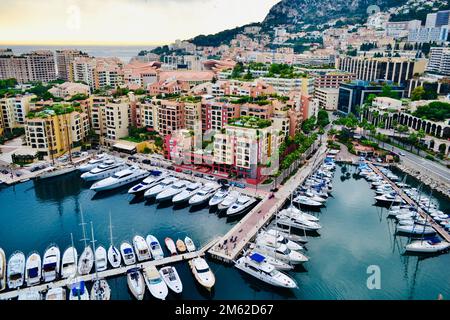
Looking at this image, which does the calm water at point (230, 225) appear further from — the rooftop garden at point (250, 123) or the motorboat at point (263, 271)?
the rooftop garden at point (250, 123)

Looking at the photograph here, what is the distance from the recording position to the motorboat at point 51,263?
11.0 m

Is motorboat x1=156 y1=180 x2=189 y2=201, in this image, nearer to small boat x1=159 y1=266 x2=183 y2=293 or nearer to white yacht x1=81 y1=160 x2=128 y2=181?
white yacht x1=81 y1=160 x2=128 y2=181

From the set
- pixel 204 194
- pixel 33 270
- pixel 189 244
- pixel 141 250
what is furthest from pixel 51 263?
pixel 204 194

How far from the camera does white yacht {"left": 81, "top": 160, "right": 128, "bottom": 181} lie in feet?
62.3

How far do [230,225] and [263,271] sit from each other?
368 centimetres

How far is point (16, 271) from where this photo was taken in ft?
36.2

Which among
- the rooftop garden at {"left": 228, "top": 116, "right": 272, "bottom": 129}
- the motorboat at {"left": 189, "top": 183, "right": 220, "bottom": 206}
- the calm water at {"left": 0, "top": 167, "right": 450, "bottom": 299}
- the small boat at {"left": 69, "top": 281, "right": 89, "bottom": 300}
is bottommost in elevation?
the calm water at {"left": 0, "top": 167, "right": 450, "bottom": 299}

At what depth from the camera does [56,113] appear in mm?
22781

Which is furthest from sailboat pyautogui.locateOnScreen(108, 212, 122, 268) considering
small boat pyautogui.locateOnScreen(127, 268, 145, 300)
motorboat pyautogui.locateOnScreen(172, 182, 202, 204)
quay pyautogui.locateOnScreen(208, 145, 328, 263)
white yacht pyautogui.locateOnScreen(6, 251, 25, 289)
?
motorboat pyautogui.locateOnScreen(172, 182, 202, 204)

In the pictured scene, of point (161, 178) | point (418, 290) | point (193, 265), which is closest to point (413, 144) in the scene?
point (418, 290)

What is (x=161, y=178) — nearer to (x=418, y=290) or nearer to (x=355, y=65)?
(x=418, y=290)

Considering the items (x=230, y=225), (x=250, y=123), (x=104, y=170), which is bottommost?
(x=230, y=225)

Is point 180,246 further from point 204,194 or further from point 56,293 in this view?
point 204,194

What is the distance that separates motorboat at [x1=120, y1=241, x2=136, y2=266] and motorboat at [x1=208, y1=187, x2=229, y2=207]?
14.9 feet
